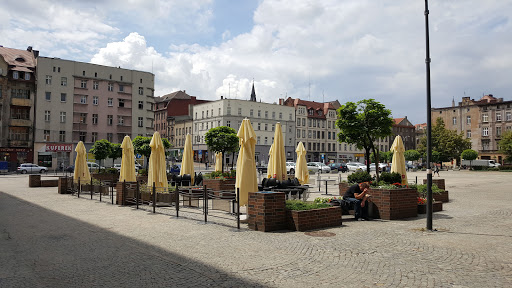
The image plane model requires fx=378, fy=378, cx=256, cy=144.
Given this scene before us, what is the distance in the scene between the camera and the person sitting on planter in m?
11.2

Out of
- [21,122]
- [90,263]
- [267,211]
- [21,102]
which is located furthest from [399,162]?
[21,102]

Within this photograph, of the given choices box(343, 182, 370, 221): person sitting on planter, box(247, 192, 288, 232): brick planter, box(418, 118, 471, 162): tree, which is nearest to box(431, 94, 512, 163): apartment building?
box(418, 118, 471, 162): tree

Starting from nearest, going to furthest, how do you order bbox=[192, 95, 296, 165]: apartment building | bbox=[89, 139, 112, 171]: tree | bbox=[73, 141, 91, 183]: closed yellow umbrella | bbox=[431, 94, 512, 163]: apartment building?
bbox=[73, 141, 91, 183]: closed yellow umbrella, bbox=[89, 139, 112, 171]: tree, bbox=[192, 95, 296, 165]: apartment building, bbox=[431, 94, 512, 163]: apartment building

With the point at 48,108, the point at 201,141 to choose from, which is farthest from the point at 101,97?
the point at 201,141

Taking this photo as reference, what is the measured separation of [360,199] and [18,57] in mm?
60431

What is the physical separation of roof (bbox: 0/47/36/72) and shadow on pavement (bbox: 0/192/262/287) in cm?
5407

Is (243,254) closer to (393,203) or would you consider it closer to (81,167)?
(393,203)

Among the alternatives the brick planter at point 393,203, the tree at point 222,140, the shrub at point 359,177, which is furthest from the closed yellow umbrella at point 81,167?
the tree at point 222,140

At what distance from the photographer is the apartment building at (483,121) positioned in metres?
81.3

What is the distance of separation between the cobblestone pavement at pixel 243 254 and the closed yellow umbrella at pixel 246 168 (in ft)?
3.16

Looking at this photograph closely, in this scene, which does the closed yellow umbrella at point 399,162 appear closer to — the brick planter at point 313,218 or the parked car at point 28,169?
the brick planter at point 313,218

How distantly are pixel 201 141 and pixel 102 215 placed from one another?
7038 cm

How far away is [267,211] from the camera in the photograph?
929 centimetres

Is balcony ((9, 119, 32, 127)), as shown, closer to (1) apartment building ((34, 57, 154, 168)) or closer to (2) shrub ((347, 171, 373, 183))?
(1) apartment building ((34, 57, 154, 168))
